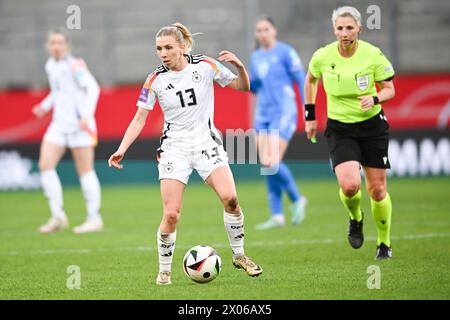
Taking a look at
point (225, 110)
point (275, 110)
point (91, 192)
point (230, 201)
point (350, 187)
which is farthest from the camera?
point (225, 110)

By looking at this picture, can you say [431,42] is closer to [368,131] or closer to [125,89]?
[125,89]

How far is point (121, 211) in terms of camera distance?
51.4ft

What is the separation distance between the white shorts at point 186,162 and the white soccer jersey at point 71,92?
496cm

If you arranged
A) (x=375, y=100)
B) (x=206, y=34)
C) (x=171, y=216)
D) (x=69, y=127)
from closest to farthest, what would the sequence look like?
1. (x=171, y=216)
2. (x=375, y=100)
3. (x=69, y=127)
4. (x=206, y=34)

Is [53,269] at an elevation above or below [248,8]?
below

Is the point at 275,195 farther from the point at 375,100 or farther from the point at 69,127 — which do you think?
the point at 375,100

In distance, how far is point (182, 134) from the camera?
8.08 metres

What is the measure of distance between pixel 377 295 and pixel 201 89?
7.45 ft

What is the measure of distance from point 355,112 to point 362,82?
303 millimetres

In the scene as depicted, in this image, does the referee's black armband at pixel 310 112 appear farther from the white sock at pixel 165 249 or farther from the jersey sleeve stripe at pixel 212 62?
the white sock at pixel 165 249

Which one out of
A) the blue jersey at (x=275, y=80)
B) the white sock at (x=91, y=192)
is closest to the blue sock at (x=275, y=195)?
the blue jersey at (x=275, y=80)

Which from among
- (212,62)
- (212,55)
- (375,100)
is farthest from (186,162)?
→ (212,55)

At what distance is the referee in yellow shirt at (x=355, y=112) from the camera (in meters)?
8.91
